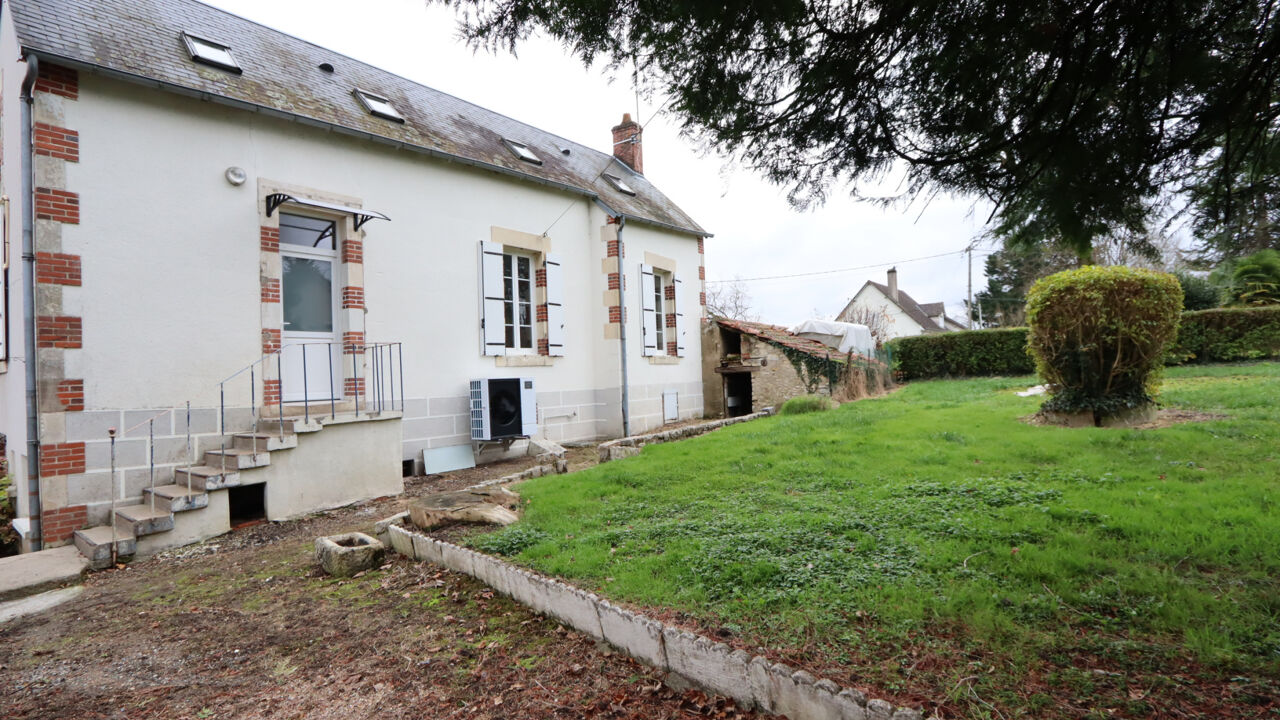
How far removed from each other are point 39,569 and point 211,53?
537cm

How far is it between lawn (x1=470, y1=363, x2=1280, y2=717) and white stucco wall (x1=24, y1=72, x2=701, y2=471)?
10.3 feet

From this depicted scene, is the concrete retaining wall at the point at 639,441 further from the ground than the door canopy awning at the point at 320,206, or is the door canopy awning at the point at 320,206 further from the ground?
the door canopy awning at the point at 320,206

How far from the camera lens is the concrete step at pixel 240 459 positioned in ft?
17.7

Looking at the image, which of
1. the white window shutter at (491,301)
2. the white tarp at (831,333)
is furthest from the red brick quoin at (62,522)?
the white tarp at (831,333)

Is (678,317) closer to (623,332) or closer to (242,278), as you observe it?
(623,332)

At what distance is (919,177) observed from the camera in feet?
9.92

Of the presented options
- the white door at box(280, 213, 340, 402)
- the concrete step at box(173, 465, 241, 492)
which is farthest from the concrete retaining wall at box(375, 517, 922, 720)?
the white door at box(280, 213, 340, 402)

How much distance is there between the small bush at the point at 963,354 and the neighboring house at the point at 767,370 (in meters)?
2.48

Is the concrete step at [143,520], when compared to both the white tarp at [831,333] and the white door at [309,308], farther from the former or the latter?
the white tarp at [831,333]

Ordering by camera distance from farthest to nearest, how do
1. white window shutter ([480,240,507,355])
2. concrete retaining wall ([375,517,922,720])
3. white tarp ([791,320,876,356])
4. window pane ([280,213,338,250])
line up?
white tarp ([791,320,876,356])
white window shutter ([480,240,507,355])
window pane ([280,213,338,250])
concrete retaining wall ([375,517,922,720])

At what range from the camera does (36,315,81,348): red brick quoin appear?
4.95 m

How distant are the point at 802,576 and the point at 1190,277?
52.7 ft

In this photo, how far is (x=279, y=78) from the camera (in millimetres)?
7207

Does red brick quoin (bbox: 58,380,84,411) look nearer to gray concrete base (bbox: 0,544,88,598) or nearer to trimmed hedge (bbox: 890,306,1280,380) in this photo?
gray concrete base (bbox: 0,544,88,598)
